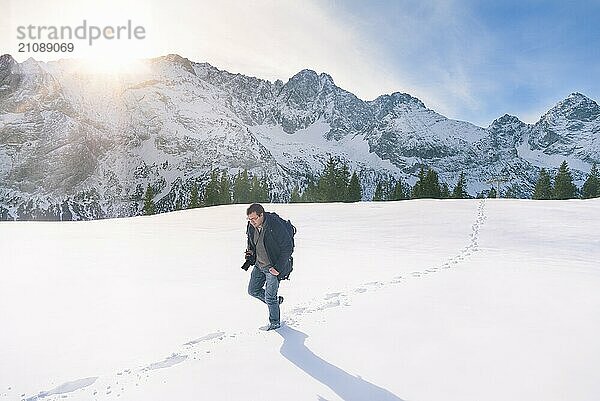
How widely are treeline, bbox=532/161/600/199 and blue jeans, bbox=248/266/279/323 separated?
73.2 meters

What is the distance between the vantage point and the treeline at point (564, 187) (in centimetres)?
6600

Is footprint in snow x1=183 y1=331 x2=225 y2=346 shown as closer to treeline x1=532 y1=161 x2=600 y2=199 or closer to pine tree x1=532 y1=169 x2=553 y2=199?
treeline x1=532 y1=161 x2=600 y2=199

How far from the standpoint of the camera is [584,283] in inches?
366

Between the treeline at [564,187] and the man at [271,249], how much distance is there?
2884 inches

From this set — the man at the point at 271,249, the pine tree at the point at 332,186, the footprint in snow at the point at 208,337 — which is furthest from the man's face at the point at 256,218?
the pine tree at the point at 332,186

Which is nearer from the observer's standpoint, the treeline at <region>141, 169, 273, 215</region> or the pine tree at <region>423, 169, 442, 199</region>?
the treeline at <region>141, 169, 273, 215</region>

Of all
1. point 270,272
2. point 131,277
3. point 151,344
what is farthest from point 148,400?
point 131,277

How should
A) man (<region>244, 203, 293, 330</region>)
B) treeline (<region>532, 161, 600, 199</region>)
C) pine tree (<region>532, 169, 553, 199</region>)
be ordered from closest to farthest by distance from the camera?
man (<region>244, 203, 293, 330</region>)
treeline (<region>532, 161, 600, 199</region>)
pine tree (<region>532, 169, 553, 199</region>)

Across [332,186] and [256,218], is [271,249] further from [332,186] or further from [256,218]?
[332,186]

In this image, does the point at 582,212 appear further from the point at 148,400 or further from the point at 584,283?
the point at 148,400

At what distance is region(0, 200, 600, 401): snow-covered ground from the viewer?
4801mm

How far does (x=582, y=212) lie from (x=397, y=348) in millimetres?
24851

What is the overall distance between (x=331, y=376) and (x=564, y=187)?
7509 cm

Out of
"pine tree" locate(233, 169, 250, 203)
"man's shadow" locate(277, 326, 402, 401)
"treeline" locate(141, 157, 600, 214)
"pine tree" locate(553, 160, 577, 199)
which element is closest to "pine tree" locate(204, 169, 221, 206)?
"treeline" locate(141, 157, 600, 214)
